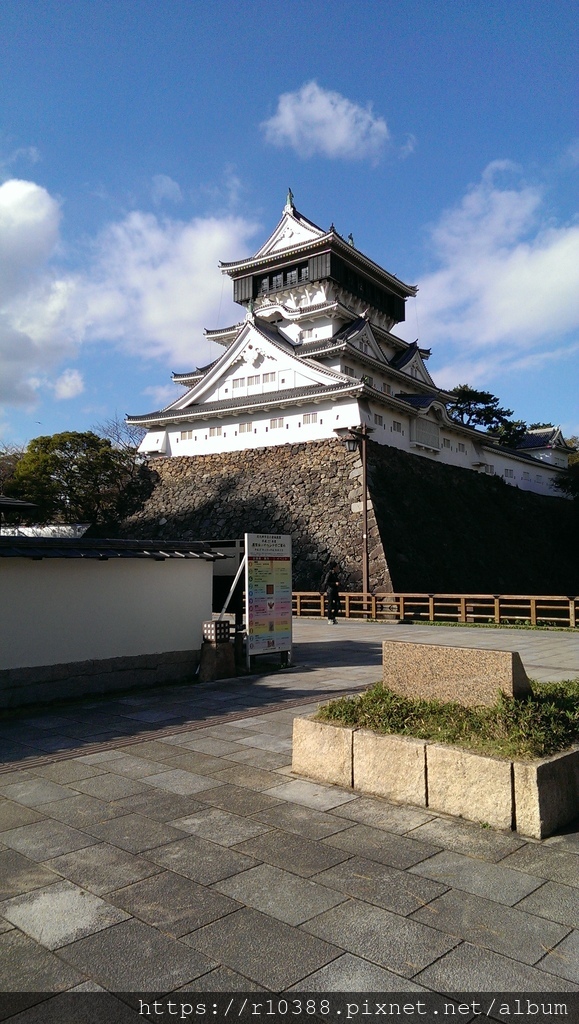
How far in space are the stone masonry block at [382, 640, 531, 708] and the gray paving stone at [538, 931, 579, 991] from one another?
2.24 metres

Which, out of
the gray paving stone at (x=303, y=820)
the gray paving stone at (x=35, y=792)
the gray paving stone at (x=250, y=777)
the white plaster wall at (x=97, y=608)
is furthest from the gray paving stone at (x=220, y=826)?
the white plaster wall at (x=97, y=608)

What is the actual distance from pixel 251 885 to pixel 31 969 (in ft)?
3.95

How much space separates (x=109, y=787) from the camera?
215 inches

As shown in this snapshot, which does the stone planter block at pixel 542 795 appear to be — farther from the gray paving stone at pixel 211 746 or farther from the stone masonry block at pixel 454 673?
the gray paving stone at pixel 211 746

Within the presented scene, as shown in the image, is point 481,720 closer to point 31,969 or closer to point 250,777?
point 250,777

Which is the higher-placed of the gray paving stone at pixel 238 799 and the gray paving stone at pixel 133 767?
the gray paving stone at pixel 238 799

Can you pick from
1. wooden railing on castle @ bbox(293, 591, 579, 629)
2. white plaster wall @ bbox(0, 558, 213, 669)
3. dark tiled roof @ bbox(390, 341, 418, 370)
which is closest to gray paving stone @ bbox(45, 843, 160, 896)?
white plaster wall @ bbox(0, 558, 213, 669)

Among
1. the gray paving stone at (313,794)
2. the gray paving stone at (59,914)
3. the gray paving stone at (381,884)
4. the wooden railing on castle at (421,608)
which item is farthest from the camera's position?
the wooden railing on castle at (421,608)

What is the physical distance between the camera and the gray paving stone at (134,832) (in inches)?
170

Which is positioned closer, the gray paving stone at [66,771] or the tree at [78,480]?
the gray paving stone at [66,771]

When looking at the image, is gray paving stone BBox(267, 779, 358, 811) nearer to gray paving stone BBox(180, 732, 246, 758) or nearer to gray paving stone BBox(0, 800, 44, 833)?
gray paving stone BBox(180, 732, 246, 758)

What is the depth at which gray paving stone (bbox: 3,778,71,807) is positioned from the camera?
5.18 meters

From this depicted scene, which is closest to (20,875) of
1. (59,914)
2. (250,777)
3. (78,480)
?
(59,914)

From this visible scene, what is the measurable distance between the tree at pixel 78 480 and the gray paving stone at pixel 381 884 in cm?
3216
